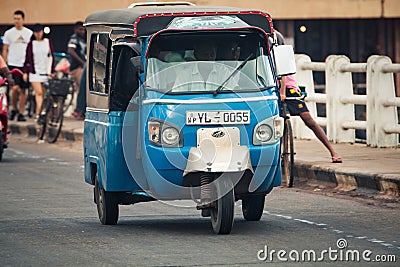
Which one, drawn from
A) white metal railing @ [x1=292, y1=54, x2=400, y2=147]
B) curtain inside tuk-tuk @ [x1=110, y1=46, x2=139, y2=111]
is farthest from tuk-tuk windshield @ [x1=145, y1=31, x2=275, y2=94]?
white metal railing @ [x1=292, y1=54, x2=400, y2=147]

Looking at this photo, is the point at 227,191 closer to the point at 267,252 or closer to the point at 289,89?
the point at 267,252

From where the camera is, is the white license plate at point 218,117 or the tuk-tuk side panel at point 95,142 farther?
the tuk-tuk side panel at point 95,142

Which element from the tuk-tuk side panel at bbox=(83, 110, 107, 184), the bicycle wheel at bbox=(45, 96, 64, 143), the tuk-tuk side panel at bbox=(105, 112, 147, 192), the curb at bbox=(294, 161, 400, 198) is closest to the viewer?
the tuk-tuk side panel at bbox=(105, 112, 147, 192)

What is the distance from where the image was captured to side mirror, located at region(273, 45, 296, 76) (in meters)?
10.3

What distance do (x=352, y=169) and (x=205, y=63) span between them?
440 centimetres

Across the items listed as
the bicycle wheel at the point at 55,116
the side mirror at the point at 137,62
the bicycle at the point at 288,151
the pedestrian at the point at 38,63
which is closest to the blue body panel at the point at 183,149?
the side mirror at the point at 137,62

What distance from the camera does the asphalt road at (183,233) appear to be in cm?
857

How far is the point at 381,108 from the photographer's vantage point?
1670 cm

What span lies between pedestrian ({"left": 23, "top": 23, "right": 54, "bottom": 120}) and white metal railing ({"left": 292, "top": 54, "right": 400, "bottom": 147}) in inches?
254

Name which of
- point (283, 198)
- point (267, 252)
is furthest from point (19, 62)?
point (267, 252)

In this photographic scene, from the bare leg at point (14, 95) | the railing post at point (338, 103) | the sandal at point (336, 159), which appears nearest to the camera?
the sandal at point (336, 159)

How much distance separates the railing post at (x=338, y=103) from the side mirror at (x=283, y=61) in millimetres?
7315

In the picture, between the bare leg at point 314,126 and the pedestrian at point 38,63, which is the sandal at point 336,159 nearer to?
the bare leg at point 314,126

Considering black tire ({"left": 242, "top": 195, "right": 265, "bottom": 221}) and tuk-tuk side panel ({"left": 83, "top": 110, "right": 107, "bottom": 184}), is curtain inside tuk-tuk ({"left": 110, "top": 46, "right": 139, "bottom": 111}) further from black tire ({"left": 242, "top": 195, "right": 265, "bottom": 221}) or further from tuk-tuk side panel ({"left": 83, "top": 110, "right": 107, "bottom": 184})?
black tire ({"left": 242, "top": 195, "right": 265, "bottom": 221})
